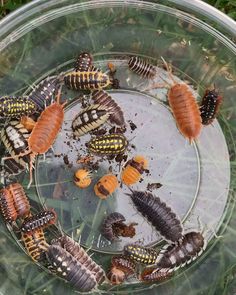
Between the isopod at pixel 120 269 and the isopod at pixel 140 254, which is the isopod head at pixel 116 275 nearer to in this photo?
the isopod at pixel 120 269

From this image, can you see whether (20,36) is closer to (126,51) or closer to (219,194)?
(126,51)

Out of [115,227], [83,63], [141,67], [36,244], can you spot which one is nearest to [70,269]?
[36,244]

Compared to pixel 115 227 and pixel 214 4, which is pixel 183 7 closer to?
pixel 214 4

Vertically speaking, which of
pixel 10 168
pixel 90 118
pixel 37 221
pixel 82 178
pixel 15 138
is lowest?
pixel 37 221

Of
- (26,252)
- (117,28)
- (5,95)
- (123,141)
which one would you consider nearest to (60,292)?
(26,252)

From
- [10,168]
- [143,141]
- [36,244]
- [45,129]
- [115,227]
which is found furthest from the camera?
[143,141]

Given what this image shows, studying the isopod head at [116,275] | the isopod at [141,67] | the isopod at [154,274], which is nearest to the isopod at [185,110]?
the isopod at [141,67]

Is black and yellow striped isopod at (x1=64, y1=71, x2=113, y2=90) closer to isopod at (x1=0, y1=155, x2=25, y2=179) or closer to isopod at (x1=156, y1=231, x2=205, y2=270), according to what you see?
isopod at (x1=0, y1=155, x2=25, y2=179)

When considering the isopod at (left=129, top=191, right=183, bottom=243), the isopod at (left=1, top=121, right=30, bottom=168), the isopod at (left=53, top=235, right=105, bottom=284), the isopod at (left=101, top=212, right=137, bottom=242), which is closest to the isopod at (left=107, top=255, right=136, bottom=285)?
the isopod at (left=53, top=235, right=105, bottom=284)
